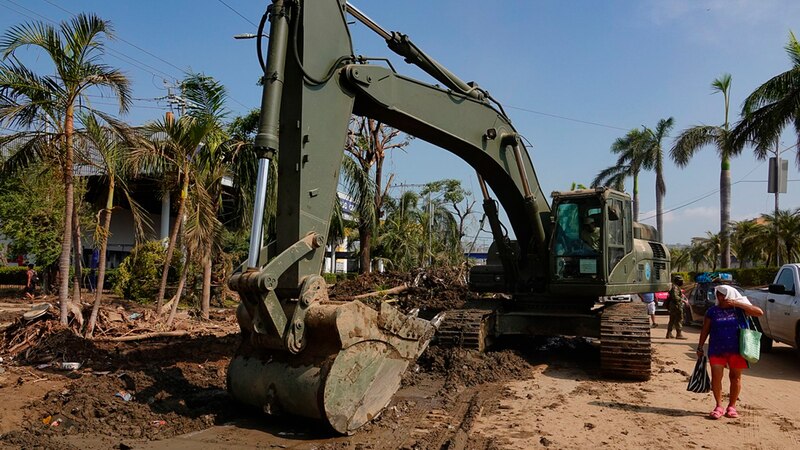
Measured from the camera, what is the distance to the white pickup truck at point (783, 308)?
10.3 m

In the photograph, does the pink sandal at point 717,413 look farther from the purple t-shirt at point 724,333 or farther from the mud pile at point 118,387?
the mud pile at point 118,387

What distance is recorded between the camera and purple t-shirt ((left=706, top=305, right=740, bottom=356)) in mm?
6879

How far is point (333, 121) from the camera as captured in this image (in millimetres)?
6324

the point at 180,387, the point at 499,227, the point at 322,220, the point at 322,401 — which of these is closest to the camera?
the point at 322,401

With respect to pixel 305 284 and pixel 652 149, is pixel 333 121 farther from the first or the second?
pixel 652 149

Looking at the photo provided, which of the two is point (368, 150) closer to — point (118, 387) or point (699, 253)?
point (118, 387)

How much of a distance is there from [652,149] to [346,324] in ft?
153

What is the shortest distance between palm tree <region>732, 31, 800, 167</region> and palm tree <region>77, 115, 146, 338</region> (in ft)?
64.6

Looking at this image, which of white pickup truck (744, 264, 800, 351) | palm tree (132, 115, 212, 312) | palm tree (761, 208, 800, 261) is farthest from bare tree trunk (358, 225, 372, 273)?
palm tree (761, 208, 800, 261)

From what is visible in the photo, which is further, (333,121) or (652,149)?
(652,149)

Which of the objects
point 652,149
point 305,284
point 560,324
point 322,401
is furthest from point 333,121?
point 652,149

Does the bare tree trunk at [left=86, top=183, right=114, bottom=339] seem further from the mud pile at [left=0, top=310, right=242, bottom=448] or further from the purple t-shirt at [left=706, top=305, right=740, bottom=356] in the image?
the purple t-shirt at [left=706, top=305, right=740, bottom=356]

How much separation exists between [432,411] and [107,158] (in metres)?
6.65

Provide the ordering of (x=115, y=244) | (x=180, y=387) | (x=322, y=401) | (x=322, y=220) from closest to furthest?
(x=322, y=401) < (x=322, y=220) < (x=180, y=387) < (x=115, y=244)
